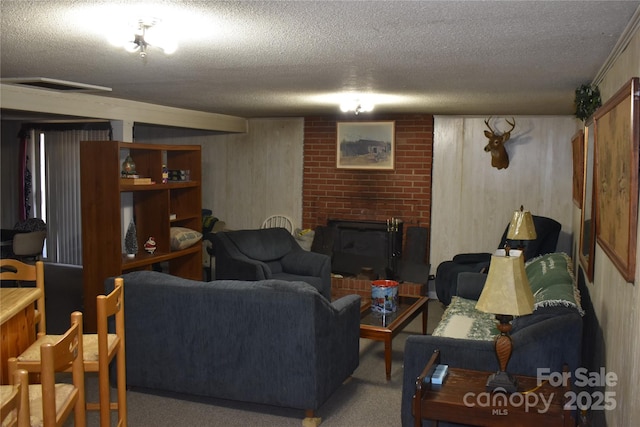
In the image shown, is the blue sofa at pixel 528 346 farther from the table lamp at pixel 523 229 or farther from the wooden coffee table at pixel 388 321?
the table lamp at pixel 523 229

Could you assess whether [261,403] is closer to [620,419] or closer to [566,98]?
[620,419]

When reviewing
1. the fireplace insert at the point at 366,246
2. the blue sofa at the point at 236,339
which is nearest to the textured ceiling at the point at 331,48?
the blue sofa at the point at 236,339

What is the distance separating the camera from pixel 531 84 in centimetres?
460

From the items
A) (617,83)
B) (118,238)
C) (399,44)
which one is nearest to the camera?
(399,44)

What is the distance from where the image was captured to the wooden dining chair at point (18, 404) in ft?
6.15

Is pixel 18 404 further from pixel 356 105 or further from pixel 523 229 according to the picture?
pixel 523 229

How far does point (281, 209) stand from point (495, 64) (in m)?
5.10

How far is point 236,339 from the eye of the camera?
12.7ft

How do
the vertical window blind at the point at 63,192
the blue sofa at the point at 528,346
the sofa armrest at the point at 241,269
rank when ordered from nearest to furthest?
1. the blue sofa at the point at 528,346
2. the sofa armrest at the point at 241,269
3. the vertical window blind at the point at 63,192

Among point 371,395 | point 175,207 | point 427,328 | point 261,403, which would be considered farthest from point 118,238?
point 427,328

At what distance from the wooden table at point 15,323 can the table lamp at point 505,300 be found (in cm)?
212

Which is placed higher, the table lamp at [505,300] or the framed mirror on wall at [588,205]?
the framed mirror on wall at [588,205]

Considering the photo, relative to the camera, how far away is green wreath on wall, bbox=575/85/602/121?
13.6 ft

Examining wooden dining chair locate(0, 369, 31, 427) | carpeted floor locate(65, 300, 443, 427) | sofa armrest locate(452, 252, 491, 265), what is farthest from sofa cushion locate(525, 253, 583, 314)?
wooden dining chair locate(0, 369, 31, 427)
